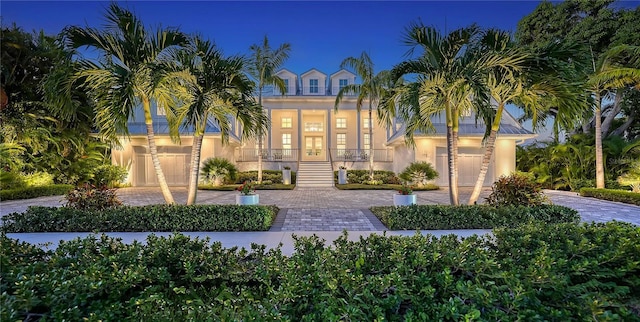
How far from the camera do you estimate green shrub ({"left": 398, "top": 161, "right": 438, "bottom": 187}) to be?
17.1 metres

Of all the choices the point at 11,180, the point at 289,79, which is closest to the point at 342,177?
the point at 289,79

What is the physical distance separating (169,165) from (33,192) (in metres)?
6.57

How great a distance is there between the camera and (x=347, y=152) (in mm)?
23500

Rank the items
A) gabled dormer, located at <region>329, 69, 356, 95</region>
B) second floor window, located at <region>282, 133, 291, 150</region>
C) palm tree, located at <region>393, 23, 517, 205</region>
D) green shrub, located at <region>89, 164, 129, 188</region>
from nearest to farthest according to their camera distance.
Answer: palm tree, located at <region>393, 23, 517, 205</region>
green shrub, located at <region>89, 164, 129, 188</region>
gabled dormer, located at <region>329, 69, 356, 95</region>
second floor window, located at <region>282, 133, 291, 150</region>

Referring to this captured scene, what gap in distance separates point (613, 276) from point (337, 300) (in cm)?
250

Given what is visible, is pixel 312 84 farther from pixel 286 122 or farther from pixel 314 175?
pixel 314 175

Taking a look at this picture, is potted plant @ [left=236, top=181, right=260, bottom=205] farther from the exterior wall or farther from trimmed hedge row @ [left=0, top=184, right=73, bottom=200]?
the exterior wall

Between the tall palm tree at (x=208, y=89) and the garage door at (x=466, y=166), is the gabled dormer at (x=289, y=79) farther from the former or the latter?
the tall palm tree at (x=208, y=89)

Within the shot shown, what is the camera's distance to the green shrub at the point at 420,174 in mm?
17055

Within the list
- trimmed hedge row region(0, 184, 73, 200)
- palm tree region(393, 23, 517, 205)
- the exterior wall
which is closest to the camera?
palm tree region(393, 23, 517, 205)

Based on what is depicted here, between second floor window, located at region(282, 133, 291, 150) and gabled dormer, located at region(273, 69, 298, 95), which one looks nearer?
gabled dormer, located at region(273, 69, 298, 95)

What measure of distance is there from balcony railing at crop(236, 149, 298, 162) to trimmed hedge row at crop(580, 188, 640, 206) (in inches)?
680

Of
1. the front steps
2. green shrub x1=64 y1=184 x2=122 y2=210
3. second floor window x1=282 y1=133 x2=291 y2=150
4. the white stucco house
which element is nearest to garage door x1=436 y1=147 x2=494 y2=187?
the white stucco house

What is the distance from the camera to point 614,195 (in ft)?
37.4
